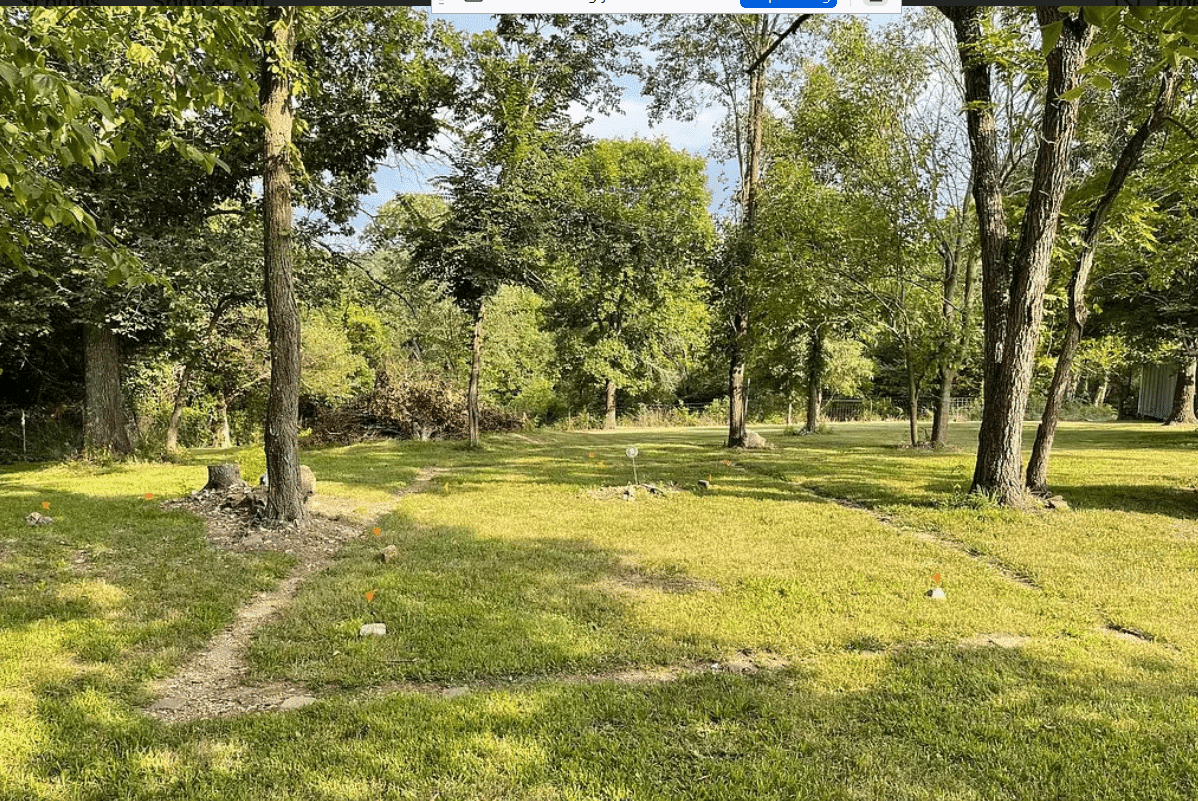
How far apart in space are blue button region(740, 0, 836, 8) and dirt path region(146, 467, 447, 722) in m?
3.62

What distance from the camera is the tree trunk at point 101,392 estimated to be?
12.5 meters

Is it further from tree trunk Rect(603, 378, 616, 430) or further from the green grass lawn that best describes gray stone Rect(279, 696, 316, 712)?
tree trunk Rect(603, 378, 616, 430)

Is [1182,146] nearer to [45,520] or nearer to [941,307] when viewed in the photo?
[941,307]

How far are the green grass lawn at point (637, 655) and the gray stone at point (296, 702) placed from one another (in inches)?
4.3

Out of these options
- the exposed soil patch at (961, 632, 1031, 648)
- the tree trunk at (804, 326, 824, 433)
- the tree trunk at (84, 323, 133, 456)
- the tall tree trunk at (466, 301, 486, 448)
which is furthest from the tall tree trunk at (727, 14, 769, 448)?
the tree trunk at (84, 323, 133, 456)

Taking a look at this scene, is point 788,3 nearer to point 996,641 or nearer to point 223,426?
→ point 996,641

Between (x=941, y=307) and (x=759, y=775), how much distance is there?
1421 cm

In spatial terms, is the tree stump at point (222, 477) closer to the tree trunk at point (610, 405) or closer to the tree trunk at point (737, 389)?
the tree trunk at point (737, 389)

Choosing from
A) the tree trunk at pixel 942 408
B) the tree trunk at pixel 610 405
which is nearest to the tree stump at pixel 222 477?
the tree trunk at pixel 942 408

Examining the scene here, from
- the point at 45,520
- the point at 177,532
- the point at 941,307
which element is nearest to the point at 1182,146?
the point at 941,307

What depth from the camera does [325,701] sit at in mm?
3365

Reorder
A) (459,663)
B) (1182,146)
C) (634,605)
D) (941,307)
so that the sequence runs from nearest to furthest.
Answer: (459,663)
(634,605)
(1182,146)
(941,307)

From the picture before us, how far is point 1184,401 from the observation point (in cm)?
1939

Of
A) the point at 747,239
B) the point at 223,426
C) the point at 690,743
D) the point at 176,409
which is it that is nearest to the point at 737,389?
the point at 747,239
